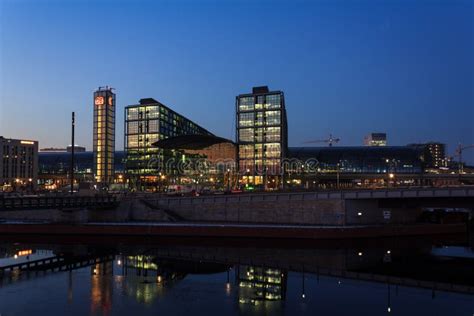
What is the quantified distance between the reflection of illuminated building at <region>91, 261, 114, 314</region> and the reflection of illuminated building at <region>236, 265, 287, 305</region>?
9015mm

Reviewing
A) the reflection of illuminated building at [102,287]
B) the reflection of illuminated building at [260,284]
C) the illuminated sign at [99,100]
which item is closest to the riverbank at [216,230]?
the reflection of illuminated building at [102,287]

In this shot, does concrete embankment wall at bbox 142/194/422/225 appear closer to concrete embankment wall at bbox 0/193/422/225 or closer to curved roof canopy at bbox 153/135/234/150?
concrete embankment wall at bbox 0/193/422/225

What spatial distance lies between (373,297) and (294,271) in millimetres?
10559

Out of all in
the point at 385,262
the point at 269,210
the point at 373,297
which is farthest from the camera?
the point at 269,210

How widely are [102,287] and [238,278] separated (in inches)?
438

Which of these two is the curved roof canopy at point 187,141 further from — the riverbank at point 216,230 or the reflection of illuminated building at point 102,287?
the reflection of illuminated building at point 102,287

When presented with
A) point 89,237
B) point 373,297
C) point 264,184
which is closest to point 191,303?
point 373,297

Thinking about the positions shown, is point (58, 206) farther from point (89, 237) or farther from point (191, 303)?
point (191, 303)

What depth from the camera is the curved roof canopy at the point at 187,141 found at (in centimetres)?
18700

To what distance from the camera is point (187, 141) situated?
192m

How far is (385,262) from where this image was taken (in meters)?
50.7

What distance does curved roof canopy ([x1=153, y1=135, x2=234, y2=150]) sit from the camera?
18700 centimetres

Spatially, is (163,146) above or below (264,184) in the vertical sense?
above

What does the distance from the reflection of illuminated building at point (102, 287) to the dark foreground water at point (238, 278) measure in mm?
76
